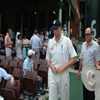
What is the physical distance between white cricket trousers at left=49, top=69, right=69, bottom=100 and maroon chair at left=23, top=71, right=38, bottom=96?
152cm

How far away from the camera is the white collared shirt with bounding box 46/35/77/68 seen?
3284 mm

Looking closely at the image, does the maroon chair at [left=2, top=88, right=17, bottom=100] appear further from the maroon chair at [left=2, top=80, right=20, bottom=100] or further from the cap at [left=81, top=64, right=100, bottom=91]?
the cap at [left=81, top=64, right=100, bottom=91]

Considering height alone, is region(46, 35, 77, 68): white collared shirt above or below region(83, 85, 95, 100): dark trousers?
above

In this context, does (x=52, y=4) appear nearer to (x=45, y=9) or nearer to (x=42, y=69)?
(x=45, y=9)

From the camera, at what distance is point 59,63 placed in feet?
10.8

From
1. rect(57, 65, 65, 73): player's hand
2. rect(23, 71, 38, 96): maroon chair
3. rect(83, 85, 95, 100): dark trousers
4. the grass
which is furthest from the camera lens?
the grass

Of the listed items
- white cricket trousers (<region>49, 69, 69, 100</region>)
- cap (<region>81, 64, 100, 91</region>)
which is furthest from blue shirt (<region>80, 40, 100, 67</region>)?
white cricket trousers (<region>49, 69, 69, 100</region>)

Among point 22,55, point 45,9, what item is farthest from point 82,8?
point 22,55

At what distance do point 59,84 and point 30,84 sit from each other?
1766mm

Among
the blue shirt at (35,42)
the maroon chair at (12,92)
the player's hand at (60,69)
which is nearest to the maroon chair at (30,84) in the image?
the maroon chair at (12,92)

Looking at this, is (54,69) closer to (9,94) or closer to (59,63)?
(59,63)

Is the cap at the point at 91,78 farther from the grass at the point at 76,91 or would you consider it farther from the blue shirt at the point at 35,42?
the blue shirt at the point at 35,42

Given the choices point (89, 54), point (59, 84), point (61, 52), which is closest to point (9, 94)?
point (59, 84)

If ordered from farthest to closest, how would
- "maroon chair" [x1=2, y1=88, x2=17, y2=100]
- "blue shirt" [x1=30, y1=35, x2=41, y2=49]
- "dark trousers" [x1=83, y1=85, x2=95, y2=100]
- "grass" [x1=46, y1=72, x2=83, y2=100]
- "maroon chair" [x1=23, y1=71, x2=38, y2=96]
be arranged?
"blue shirt" [x1=30, y1=35, x2=41, y2=49], "grass" [x1=46, y1=72, x2=83, y2=100], "maroon chair" [x1=23, y1=71, x2=38, y2=96], "dark trousers" [x1=83, y1=85, x2=95, y2=100], "maroon chair" [x1=2, y1=88, x2=17, y2=100]
